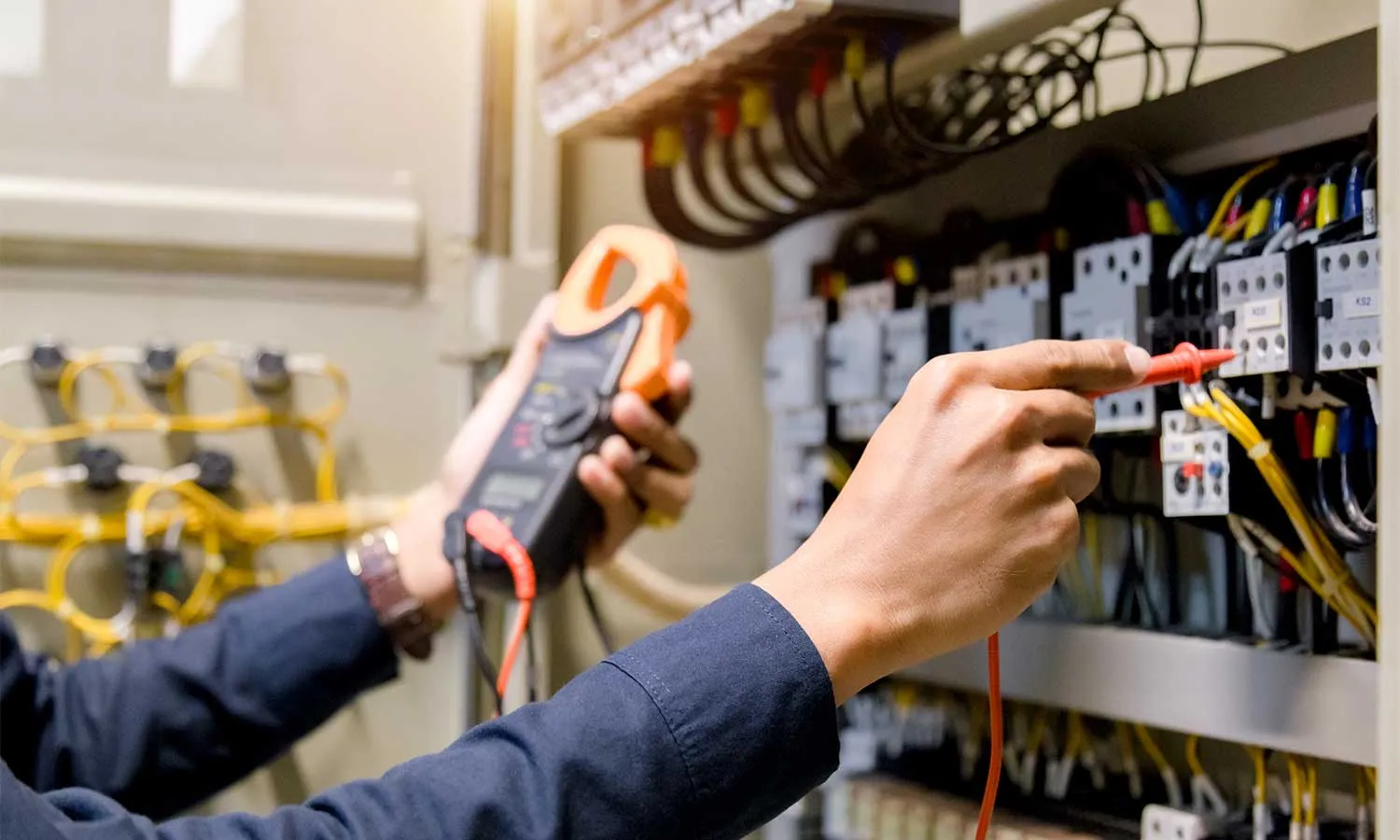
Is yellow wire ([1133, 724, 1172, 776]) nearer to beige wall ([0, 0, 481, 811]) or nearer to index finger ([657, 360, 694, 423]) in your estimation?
index finger ([657, 360, 694, 423])

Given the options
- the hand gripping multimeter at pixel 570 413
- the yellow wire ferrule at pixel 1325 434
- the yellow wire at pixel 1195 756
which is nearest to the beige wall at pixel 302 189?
the hand gripping multimeter at pixel 570 413

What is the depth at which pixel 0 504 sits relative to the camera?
45.6 inches

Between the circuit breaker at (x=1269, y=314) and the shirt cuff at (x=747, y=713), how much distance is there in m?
0.33

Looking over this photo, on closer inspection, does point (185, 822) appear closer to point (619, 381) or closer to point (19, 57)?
point (619, 381)

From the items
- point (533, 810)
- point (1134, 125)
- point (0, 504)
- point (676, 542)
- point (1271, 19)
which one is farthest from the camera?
point (676, 542)

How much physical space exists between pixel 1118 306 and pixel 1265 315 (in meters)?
0.11

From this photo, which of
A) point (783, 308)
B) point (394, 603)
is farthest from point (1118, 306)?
point (394, 603)

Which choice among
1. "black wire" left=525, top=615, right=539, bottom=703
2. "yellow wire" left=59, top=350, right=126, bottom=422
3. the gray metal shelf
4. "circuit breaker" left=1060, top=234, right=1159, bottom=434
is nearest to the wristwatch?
"black wire" left=525, top=615, right=539, bottom=703

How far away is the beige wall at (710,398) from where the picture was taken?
134 cm

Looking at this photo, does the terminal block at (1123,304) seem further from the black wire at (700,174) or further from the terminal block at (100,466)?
the terminal block at (100,466)

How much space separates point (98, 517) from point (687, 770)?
84 centimetres

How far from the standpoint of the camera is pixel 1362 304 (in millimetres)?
661

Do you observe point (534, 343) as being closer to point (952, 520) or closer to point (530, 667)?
point (530, 667)

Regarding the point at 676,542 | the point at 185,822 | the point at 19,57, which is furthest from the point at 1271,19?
the point at 19,57
